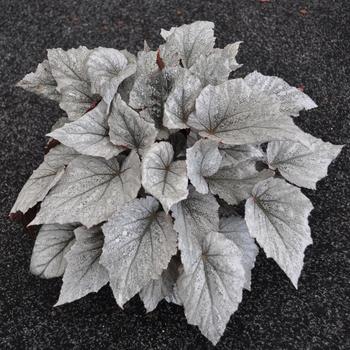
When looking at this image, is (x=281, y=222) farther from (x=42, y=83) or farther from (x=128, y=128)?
(x=42, y=83)

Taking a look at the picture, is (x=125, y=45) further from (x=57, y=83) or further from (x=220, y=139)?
(x=220, y=139)

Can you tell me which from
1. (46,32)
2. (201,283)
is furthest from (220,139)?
(46,32)

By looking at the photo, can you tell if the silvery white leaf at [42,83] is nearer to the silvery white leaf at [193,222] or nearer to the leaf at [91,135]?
the leaf at [91,135]

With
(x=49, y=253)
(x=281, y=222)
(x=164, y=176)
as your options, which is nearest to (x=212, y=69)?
(x=164, y=176)

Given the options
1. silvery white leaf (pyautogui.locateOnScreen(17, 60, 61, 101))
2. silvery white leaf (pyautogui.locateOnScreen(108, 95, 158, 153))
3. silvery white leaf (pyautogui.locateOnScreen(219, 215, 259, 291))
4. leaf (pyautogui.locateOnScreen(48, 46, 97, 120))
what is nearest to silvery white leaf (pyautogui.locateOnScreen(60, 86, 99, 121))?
leaf (pyautogui.locateOnScreen(48, 46, 97, 120))

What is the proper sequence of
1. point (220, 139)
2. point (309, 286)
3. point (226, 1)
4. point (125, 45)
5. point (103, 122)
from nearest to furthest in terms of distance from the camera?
point (220, 139) → point (103, 122) → point (309, 286) → point (125, 45) → point (226, 1)

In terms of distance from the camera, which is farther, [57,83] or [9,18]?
[9,18]
